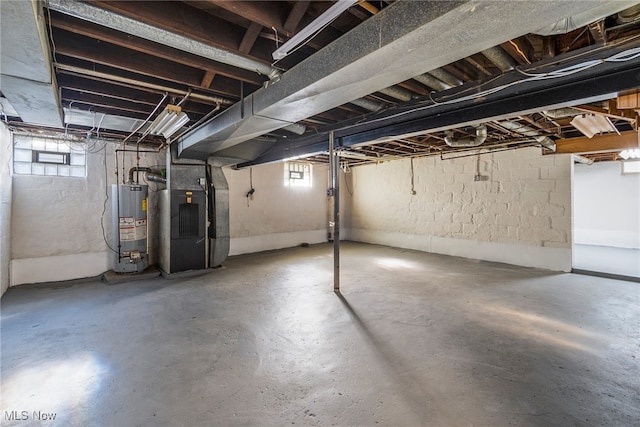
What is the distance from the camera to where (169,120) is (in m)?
2.99

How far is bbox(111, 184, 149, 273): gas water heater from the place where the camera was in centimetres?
430

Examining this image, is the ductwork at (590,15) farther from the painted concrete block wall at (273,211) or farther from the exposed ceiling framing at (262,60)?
the painted concrete block wall at (273,211)

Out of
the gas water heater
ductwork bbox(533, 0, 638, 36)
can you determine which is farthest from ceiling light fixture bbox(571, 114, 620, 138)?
the gas water heater

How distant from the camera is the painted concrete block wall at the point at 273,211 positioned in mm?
6438

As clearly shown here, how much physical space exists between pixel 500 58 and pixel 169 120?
3.08 metres

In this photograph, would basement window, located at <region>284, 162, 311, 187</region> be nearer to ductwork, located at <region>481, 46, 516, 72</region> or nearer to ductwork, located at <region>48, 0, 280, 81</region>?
ductwork, located at <region>48, 0, 280, 81</region>

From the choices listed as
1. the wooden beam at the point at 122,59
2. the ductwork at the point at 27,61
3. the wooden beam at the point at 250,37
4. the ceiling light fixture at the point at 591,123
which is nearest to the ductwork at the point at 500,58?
the wooden beam at the point at 250,37

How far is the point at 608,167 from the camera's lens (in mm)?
7145

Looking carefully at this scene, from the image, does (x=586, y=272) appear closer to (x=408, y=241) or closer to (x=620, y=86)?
(x=408, y=241)

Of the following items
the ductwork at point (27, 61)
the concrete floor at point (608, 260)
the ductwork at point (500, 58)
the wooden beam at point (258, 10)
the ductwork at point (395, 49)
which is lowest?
the concrete floor at point (608, 260)

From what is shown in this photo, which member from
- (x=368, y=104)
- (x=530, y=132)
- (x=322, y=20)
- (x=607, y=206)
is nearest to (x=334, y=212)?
(x=368, y=104)

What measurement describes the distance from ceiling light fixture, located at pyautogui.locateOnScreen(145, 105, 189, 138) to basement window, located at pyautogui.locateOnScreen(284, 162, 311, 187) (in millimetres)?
4142

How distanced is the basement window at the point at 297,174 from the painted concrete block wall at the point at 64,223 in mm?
3448

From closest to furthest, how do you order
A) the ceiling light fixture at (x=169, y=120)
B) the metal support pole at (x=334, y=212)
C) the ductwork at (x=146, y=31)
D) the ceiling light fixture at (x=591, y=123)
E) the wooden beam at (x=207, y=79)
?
the ductwork at (x=146, y=31) < the wooden beam at (x=207, y=79) < the ceiling light fixture at (x=169, y=120) < the ceiling light fixture at (x=591, y=123) < the metal support pole at (x=334, y=212)
